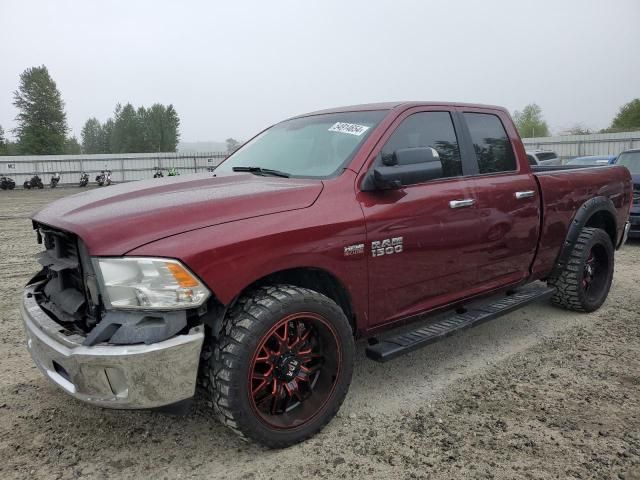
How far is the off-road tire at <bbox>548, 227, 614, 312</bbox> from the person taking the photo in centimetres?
450

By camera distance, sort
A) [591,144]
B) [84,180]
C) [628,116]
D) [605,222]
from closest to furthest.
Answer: [605,222], [591,144], [84,180], [628,116]

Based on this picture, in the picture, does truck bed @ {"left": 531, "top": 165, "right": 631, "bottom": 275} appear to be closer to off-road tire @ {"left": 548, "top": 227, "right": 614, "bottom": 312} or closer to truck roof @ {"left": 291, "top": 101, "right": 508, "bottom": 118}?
off-road tire @ {"left": 548, "top": 227, "right": 614, "bottom": 312}

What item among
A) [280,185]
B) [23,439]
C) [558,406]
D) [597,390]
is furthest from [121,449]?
[597,390]

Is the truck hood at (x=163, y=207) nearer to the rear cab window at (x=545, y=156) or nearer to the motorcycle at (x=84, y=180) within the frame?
the rear cab window at (x=545, y=156)

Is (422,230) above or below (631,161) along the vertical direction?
below

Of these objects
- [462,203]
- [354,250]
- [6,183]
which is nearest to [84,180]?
[6,183]

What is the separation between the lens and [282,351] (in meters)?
2.59

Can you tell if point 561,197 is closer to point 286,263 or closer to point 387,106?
point 387,106

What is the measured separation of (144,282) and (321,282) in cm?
105

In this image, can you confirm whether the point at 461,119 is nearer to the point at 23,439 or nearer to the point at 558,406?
the point at 558,406

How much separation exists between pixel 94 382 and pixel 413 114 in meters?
2.52

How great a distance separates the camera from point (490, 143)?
12.9ft

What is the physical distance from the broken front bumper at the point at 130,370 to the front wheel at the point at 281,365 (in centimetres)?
18

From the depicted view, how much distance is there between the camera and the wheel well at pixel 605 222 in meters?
4.90
